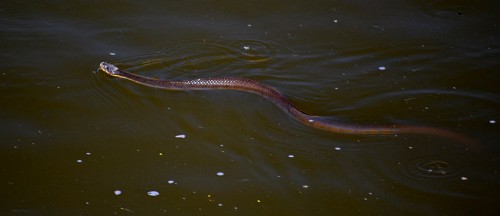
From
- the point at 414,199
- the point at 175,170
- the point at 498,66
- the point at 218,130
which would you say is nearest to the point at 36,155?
the point at 175,170

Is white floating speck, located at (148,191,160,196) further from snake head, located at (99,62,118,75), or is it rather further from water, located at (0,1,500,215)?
snake head, located at (99,62,118,75)

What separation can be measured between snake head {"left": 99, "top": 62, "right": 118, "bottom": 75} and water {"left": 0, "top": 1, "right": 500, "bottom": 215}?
0.37ft

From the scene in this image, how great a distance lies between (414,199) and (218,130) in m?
2.23

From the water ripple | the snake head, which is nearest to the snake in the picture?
the snake head

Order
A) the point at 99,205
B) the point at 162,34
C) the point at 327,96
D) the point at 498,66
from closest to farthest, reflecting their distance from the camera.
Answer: the point at 99,205 < the point at 327,96 < the point at 498,66 < the point at 162,34

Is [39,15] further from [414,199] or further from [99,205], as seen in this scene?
[414,199]

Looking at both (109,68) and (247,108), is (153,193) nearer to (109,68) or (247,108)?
(247,108)

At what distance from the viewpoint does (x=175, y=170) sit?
5.08 m

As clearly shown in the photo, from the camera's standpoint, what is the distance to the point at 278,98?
6020mm

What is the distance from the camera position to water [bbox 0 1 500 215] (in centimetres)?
476

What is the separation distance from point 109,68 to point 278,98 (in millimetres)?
2282

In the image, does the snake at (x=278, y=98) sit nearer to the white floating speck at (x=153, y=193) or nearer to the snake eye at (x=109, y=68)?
the snake eye at (x=109, y=68)

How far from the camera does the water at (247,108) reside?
476 centimetres

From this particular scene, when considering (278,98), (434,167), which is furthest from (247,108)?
(434,167)
